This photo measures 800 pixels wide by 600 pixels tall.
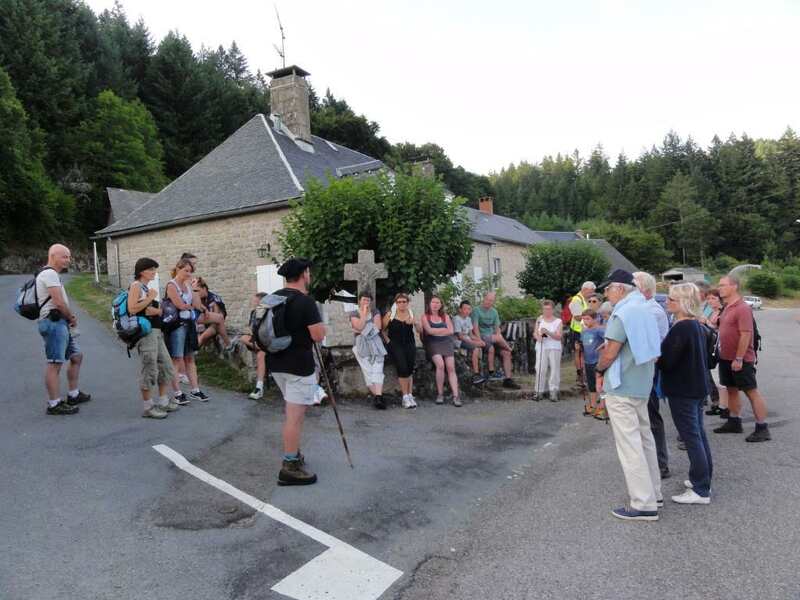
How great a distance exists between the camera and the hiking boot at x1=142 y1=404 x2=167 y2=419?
6.43 meters

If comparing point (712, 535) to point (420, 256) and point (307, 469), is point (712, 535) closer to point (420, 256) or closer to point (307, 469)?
point (307, 469)

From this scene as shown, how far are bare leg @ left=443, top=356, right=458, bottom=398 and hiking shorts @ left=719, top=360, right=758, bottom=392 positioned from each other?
132 inches

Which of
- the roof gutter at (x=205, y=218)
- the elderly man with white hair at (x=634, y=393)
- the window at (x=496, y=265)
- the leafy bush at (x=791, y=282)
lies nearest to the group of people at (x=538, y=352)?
the elderly man with white hair at (x=634, y=393)

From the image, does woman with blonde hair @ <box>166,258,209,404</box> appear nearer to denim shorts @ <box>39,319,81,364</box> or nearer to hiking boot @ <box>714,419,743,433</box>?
denim shorts @ <box>39,319,81,364</box>

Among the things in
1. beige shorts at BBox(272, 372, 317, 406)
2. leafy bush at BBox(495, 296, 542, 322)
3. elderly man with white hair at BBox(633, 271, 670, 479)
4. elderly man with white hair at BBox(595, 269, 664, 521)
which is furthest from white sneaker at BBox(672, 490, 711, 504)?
leafy bush at BBox(495, 296, 542, 322)

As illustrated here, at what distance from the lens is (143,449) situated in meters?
5.37

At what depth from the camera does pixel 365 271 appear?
8.62m

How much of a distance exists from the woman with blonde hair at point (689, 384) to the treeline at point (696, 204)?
65487 mm

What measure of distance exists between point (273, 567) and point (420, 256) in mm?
6189

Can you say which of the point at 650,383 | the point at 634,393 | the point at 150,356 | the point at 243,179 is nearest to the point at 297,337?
the point at 150,356

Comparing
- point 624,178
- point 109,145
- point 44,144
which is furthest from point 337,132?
point 624,178

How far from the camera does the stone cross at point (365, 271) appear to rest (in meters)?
8.59

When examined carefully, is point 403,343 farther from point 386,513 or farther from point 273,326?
point 386,513

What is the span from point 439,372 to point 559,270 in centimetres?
1632
